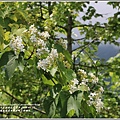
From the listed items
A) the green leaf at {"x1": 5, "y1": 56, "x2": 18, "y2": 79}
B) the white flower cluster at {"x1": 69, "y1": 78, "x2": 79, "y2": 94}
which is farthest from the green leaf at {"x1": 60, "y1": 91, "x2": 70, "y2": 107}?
the green leaf at {"x1": 5, "y1": 56, "x2": 18, "y2": 79}

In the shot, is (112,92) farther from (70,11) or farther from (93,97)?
(93,97)

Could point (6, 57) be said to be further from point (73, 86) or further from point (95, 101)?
point (95, 101)

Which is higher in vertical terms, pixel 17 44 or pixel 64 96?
pixel 17 44

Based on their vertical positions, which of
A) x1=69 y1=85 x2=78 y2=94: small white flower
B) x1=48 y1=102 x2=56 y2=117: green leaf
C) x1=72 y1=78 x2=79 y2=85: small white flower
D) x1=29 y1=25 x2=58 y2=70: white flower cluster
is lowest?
x1=48 y1=102 x2=56 y2=117: green leaf

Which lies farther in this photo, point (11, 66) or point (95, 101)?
point (95, 101)

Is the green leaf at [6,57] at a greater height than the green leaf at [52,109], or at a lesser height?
→ greater

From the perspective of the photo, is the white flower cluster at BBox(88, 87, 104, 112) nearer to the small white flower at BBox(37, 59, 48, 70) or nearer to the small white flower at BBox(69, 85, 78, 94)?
the small white flower at BBox(69, 85, 78, 94)

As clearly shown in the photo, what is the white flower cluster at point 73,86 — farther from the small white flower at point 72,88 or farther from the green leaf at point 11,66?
the green leaf at point 11,66

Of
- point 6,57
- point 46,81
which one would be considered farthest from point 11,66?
point 46,81

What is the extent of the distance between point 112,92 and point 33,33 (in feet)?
9.72

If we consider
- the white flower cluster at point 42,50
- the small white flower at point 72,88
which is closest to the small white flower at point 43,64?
the white flower cluster at point 42,50

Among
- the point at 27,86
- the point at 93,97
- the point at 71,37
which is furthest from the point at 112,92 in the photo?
the point at 93,97

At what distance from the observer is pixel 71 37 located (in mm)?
3830

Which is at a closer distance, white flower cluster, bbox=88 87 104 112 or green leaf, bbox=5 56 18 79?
green leaf, bbox=5 56 18 79
